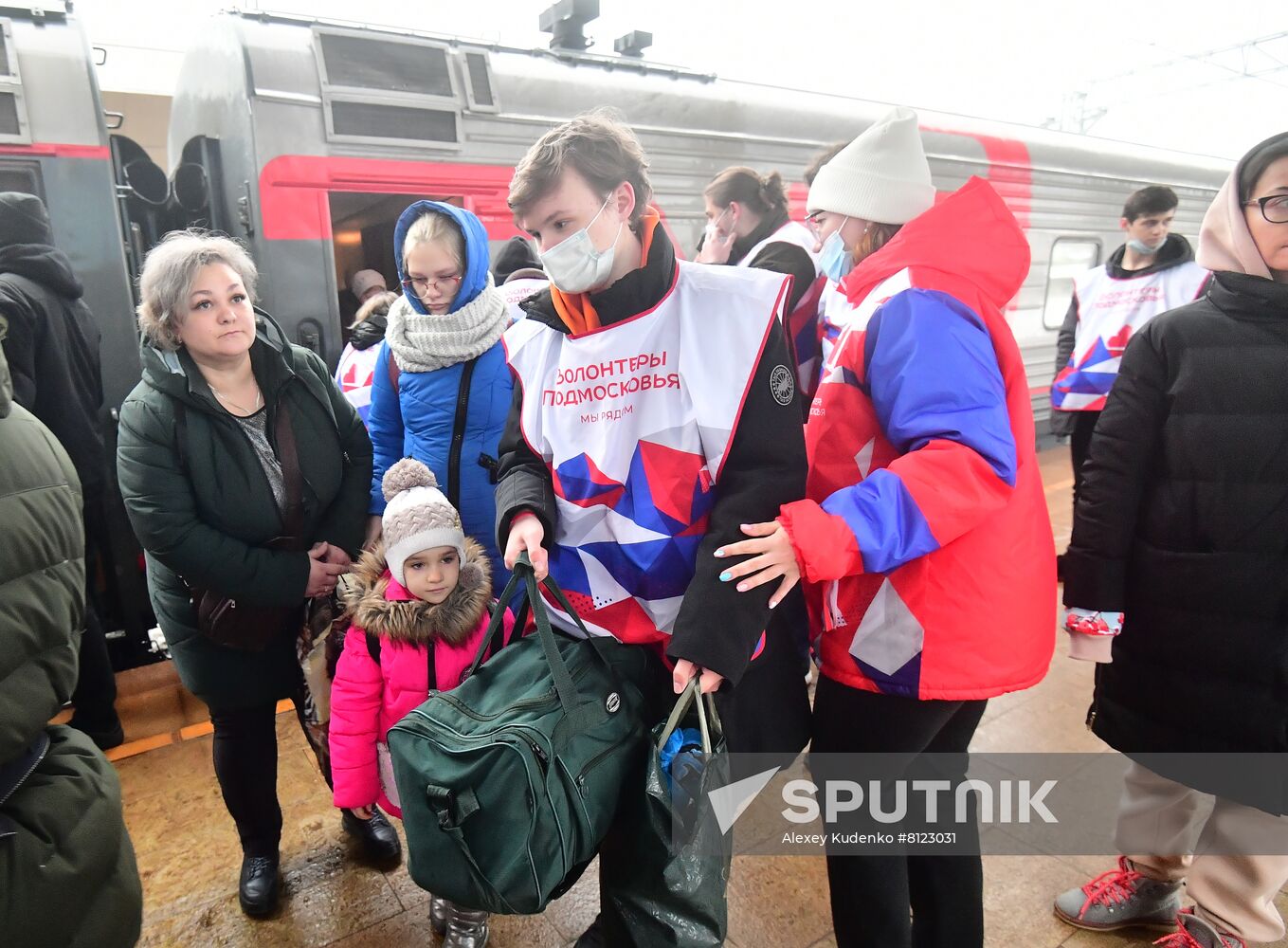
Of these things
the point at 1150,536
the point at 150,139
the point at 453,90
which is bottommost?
the point at 1150,536

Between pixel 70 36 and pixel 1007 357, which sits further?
pixel 70 36

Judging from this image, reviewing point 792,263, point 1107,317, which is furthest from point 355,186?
point 1107,317

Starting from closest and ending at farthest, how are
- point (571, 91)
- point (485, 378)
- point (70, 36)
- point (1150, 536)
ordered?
point (1150, 536) < point (485, 378) < point (70, 36) < point (571, 91)

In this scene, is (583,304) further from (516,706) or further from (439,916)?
(439,916)

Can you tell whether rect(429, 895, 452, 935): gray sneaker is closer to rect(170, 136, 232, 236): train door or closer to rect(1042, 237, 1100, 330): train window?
rect(170, 136, 232, 236): train door

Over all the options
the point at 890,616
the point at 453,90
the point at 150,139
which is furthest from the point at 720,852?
the point at 150,139

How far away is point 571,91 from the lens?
4.90 meters

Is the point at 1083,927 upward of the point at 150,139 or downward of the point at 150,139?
downward

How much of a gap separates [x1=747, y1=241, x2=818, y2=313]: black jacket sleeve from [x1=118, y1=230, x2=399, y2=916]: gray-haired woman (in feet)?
5.39

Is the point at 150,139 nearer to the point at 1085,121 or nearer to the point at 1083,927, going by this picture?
the point at 1083,927

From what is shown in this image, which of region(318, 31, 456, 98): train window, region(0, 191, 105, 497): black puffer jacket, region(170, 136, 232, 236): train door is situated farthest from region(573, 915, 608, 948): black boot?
region(318, 31, 456, 98): train window

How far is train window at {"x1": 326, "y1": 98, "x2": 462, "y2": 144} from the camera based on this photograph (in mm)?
4082

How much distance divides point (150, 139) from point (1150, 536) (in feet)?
44.7
